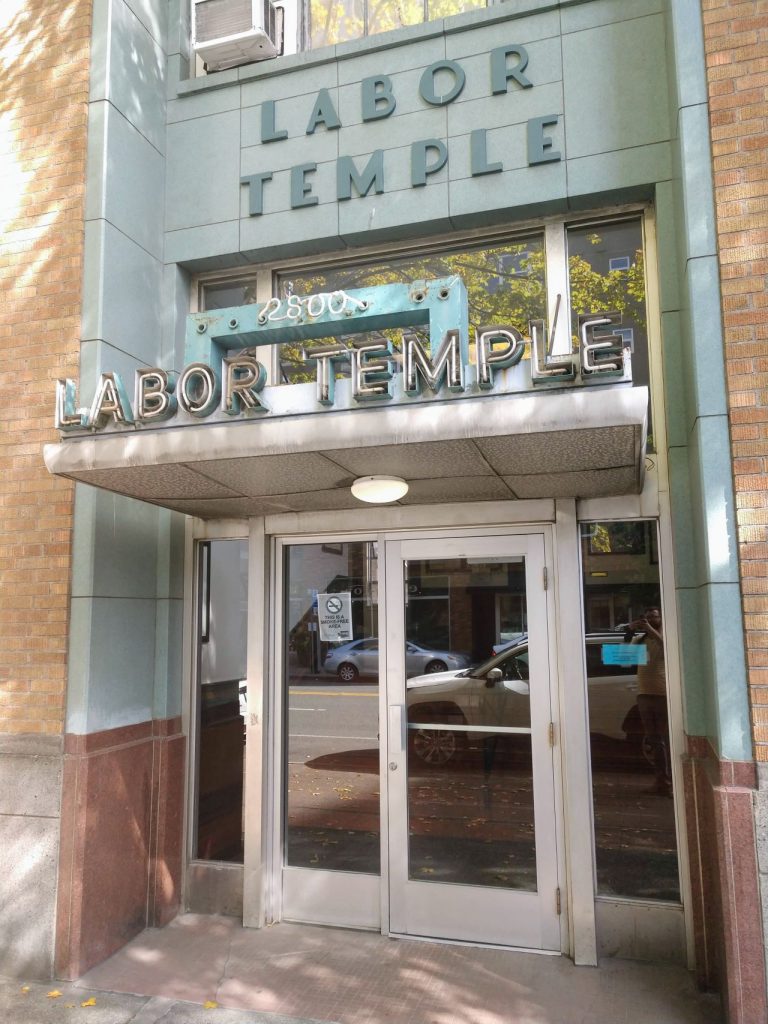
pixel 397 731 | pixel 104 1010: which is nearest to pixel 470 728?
pixel 397 731

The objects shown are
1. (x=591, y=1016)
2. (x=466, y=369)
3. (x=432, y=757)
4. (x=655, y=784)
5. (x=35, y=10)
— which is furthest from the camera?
(x=35, y=10)

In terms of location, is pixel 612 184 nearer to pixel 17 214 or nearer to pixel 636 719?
pixel 636 719

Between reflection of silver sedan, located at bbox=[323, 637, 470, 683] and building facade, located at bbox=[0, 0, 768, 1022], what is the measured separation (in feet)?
0.07

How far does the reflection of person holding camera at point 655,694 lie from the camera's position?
4383 millimetres

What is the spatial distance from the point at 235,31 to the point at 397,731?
4.93 metres

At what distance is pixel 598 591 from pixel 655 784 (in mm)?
1132

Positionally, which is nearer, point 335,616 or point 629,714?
point 629,714

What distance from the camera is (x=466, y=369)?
335 centimetres

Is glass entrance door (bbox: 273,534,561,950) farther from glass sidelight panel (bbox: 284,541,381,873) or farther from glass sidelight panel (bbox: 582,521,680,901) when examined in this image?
glass sidelight panel (bbox: 582,521,680,901)

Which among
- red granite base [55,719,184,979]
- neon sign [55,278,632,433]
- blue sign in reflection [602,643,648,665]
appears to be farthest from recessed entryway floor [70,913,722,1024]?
neon sign [55,278,632,433]

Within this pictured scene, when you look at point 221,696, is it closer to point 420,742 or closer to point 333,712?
point 333,712

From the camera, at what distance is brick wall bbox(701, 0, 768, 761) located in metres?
3.52

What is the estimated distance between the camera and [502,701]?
470 cm

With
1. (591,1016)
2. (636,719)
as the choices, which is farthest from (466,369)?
(591,1016)
